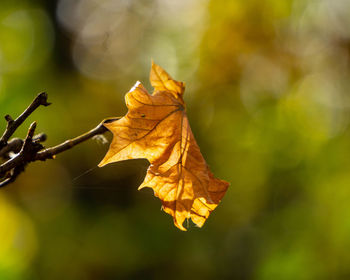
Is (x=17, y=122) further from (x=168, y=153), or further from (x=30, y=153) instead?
(x=168, y=153)

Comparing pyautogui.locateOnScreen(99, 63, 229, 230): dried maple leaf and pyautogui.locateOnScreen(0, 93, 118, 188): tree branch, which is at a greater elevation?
pyautogui.locateOnScreen(0, 93, 118, 188): tree branch

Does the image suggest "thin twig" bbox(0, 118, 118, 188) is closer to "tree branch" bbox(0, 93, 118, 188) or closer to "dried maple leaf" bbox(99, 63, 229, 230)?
"tree branch" bbox(0, 93, 118, 188)

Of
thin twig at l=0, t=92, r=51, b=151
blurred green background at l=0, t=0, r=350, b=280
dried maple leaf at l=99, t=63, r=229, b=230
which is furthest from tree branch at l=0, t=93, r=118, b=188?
blurred green background at l=0, t=0, r=350, b=280

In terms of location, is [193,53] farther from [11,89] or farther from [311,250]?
[311,250]

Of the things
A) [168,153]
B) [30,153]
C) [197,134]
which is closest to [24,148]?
[30,153]

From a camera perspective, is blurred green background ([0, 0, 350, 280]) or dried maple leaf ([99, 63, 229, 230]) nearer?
dried maple leaf ([99, 63, 229, 230])

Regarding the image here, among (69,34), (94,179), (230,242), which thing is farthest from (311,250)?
(69,34)
